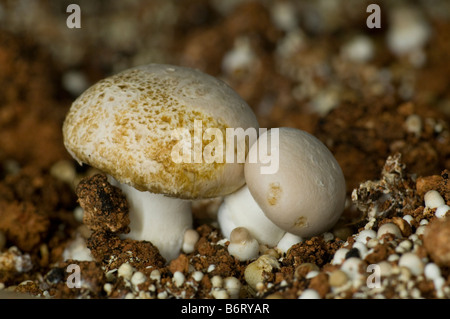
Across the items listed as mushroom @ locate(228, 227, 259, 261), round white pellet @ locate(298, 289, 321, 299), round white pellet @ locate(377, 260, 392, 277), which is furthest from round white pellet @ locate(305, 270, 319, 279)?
mushroom @ locate(228, 227, 259, 261)

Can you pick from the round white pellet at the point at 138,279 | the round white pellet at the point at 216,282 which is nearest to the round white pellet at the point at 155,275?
the round white pellet at the point at 138,279

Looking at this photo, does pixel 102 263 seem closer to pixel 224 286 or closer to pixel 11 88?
pixel 224 286

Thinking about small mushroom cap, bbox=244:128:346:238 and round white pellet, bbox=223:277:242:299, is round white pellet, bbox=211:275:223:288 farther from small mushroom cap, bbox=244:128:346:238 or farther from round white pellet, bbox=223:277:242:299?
small mushroom cap, bbox=244:128:346:238

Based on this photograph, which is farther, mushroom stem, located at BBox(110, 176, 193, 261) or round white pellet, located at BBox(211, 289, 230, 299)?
mushroom stem, located at BBox(110, 176, 193, 261)

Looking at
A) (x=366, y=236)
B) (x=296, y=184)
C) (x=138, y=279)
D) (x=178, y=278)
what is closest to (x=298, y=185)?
(x=296, y=184)

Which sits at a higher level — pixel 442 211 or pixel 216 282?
pixel 442 211

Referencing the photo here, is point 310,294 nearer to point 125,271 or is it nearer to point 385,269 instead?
point 385,269
